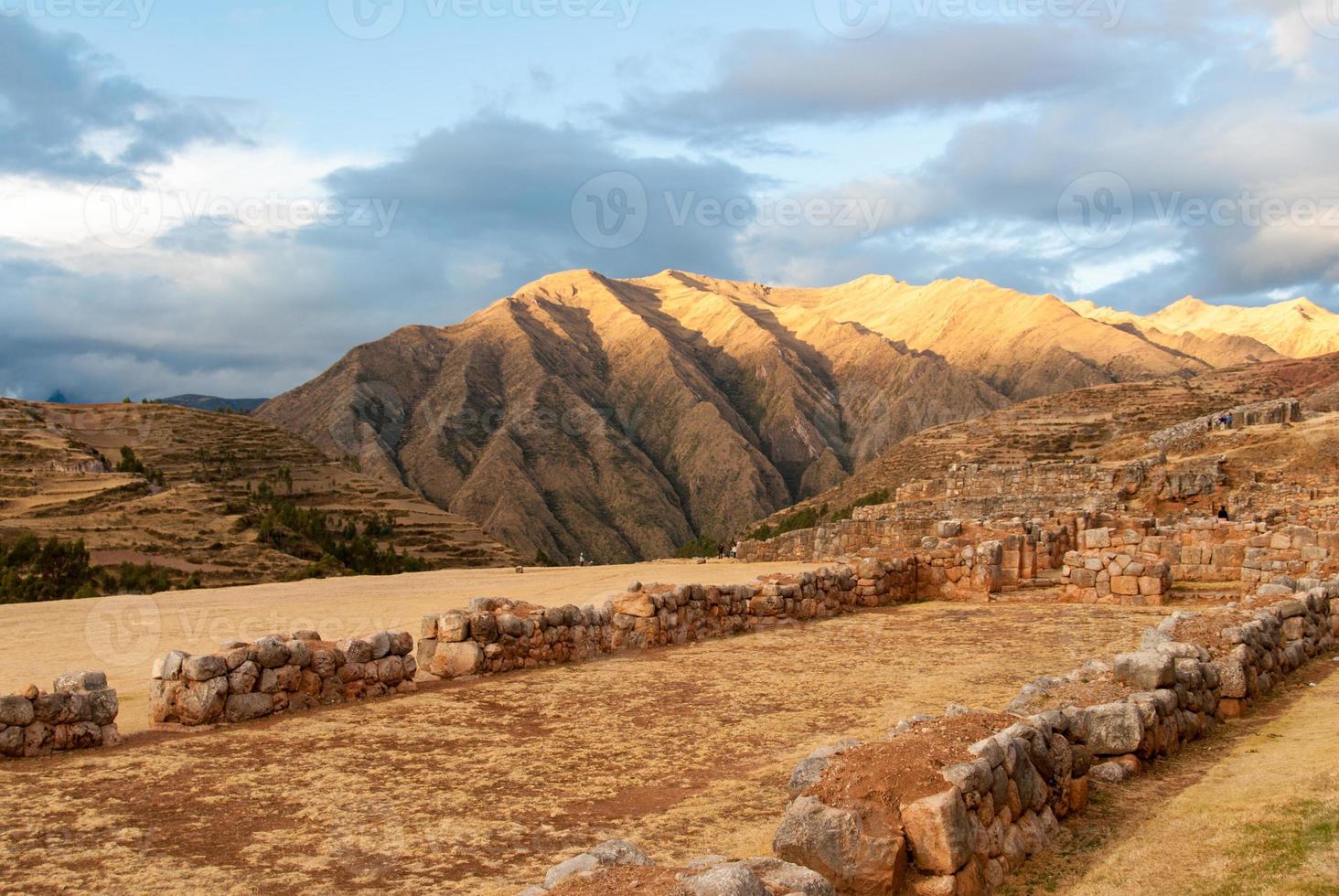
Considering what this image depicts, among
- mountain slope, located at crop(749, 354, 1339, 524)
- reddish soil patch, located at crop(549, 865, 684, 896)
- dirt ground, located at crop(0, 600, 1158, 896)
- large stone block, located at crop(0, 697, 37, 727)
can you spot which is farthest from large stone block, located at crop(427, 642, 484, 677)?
mountain slope, located at crop(749, 354, 1339, 524)

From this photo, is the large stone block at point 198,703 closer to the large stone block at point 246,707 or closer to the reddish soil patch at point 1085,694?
the large stone block at point 246,707

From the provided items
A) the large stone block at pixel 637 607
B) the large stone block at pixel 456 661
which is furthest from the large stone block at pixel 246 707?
the large stone block at pixel 637 607

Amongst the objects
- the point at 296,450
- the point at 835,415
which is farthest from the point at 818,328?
the point at 296,450

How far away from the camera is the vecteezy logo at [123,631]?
44.0ft

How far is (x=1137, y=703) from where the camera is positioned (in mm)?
7582

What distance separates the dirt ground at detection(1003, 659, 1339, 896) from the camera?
532 centimetres

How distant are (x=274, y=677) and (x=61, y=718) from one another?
75.2 inches

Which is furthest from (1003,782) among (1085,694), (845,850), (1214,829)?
(1085,694)

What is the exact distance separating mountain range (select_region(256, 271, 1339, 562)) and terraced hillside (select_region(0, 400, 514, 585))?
17721 mm

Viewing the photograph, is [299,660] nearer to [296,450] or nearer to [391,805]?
[391,805]

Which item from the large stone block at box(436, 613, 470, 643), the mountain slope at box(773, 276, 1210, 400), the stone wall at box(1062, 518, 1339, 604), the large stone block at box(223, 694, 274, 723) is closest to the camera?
the large stone block at box(223, 694, 274, 723)

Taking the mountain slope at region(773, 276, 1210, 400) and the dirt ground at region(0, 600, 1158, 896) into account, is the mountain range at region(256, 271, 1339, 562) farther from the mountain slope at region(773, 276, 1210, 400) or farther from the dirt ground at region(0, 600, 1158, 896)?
the dirt ground at region(0, 600, 1158, 896)

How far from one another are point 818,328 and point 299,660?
14895 cm

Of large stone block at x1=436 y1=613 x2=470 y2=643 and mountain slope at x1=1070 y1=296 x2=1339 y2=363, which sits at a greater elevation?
mountain slope at x1=1070 y1=296 x2=1339 y2=363
